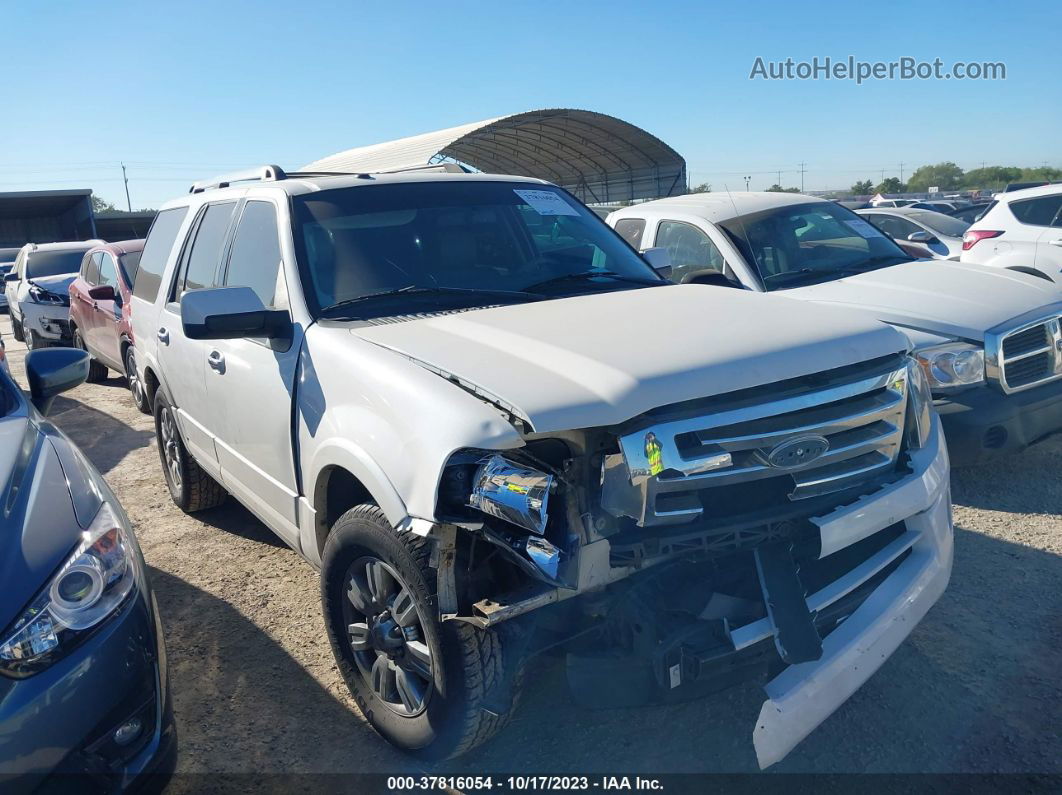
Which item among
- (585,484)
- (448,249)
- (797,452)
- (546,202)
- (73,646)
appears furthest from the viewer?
(546,202)

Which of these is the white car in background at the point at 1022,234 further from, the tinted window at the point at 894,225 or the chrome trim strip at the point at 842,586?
the chrome trim strip at the point at 842,586

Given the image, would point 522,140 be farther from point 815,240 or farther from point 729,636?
point 729,636

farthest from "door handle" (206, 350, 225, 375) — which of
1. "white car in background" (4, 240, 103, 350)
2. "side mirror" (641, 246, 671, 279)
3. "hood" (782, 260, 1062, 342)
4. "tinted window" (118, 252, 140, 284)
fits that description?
"white car in background" (4, 240, 103, 350)

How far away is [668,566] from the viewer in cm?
245

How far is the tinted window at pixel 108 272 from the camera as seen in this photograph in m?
8.97

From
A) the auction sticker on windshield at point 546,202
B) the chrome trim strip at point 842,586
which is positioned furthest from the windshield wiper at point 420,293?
the chrome trim strip at point 842,586

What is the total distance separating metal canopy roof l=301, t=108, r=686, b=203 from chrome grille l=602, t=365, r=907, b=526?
58.7ft

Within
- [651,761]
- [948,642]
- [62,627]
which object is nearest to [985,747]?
[948,642]

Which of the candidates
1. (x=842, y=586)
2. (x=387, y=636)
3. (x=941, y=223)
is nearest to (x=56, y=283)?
(x=387, y=636)

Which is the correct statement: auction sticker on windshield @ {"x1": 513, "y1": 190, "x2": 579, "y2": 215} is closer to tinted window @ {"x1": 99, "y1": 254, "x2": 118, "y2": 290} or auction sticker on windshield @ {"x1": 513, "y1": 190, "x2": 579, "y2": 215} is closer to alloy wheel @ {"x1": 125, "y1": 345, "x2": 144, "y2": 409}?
alloy wheel @ {"x1": 125, "y1": 345, "x2": 144, "y2": 409}

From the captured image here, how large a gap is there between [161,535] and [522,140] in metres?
20.2

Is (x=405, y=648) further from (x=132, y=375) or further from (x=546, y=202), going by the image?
(x=132, y=375)

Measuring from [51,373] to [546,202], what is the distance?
2379 millimetres

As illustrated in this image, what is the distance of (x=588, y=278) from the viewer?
379cm
